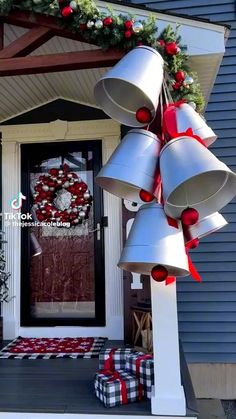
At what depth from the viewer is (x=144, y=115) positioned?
6.21 ft

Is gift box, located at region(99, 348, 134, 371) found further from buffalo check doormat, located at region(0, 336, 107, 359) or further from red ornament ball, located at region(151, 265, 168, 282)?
red ornament ball, located at region(151, 265, 168, 282)

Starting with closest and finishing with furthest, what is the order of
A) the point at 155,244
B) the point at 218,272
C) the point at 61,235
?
the point at 155,244 → the point at 218,272 → the point at 61,235

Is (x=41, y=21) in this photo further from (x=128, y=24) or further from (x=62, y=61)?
(x=128, y=24)

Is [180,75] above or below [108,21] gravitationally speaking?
below

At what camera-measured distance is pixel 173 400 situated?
6.41 feet

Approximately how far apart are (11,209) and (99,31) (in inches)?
82.3

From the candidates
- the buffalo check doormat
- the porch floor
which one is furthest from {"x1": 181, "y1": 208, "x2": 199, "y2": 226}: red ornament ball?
the buffalo check doormat

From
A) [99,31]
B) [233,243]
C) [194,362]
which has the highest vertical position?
[99,31]

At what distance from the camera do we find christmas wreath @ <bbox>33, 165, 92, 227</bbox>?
12.4 ft

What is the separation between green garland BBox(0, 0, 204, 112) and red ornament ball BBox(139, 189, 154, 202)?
0.65 m

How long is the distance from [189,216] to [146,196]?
0.21 meters

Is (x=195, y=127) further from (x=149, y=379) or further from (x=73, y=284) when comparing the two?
(x=73, y=284)

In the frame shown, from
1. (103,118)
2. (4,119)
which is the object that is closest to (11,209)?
(4,119)

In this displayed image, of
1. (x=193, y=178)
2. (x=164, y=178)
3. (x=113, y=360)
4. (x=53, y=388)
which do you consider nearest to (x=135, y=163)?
(x=164, y=178)
